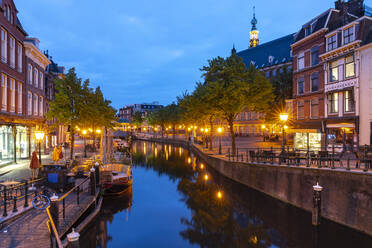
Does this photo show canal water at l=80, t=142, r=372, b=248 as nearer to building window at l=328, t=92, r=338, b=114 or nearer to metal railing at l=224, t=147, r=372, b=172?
metal railing at l=224, t=147, r=372, b=172

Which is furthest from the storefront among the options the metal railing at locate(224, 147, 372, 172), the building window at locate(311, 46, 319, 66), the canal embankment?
the canal embankment

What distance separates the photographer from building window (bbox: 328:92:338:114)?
2358 centimetres

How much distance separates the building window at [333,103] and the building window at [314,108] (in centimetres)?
192

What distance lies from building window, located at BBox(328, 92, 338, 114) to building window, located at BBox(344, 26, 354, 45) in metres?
5.00

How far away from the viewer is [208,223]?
557 inches

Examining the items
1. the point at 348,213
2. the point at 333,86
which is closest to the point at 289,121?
the point at 333,86

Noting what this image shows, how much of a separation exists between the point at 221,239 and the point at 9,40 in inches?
933

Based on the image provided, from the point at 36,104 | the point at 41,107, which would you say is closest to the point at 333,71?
the point at 36,104

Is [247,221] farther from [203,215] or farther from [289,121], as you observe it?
[289,121]

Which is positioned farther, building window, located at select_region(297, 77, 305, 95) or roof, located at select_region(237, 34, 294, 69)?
roof, located at select_region(237, 34, 294, 69)

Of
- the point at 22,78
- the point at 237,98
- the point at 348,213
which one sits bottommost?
the point at 348,213

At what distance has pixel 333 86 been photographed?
23.7 meters

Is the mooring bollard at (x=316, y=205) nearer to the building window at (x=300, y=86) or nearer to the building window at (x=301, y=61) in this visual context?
the building window at (x=300, y=86)

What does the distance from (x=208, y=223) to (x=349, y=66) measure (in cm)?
1969
